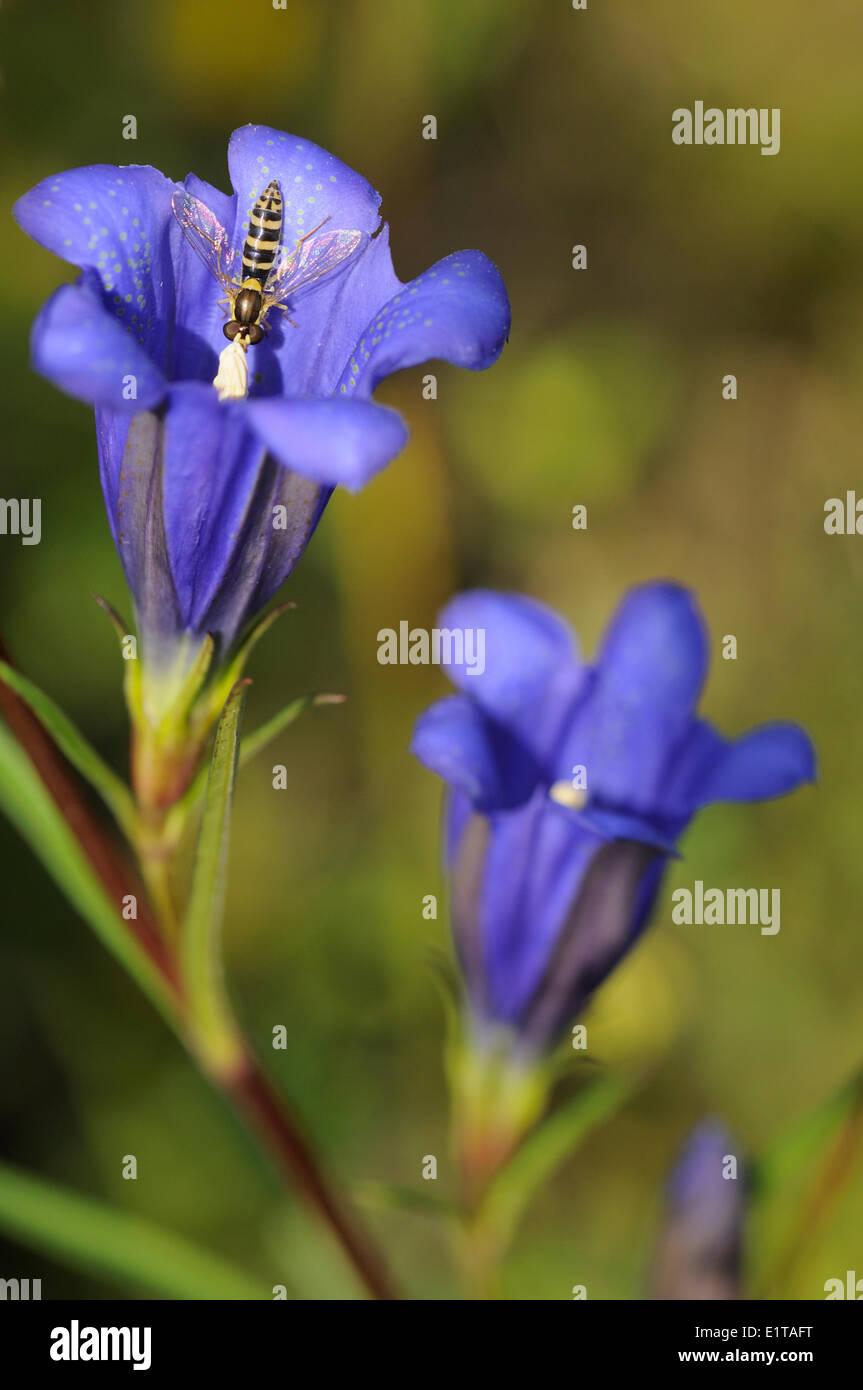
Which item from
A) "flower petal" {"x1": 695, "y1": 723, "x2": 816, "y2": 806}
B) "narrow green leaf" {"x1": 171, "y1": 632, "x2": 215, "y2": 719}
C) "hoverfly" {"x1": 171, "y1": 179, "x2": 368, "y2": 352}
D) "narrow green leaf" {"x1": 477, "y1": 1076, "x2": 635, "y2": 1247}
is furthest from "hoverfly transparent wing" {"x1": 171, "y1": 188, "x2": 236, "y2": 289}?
"narrow green leaf" {"x1": 477, "y1": 1076, "x2": 635, "y2": 1247}

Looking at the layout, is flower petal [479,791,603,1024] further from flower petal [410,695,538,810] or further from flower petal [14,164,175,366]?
flower petal [14,164,175,366]

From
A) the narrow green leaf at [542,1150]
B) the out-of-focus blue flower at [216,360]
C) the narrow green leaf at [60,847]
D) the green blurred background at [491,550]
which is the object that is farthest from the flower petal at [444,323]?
the green blurred background at [491,550]

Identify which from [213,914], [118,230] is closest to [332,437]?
[118,230]

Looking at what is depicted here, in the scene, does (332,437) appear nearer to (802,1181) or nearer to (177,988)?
(177,988)

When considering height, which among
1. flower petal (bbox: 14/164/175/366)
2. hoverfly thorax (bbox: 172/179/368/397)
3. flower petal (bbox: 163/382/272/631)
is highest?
hoverfly thorax (bbox: 172/179/368/397)

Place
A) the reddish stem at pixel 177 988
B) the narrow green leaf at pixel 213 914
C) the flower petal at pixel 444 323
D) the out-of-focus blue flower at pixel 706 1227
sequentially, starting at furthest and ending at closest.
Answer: the out-of-focus blue flower at pixel 706 1227, the reddish stem at pixel 177 988, the narrow green leaf at pixel 213 914, the flower petal at pixel 444 323

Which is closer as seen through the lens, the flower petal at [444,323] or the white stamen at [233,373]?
the flower petal at [444,323]

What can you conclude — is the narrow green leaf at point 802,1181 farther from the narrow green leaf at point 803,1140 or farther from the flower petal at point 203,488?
the flower petal at point 203,488
